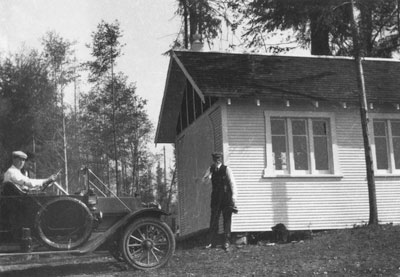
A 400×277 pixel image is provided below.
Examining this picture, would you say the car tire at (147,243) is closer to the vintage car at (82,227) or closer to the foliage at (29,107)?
the vintage car at (82,227)

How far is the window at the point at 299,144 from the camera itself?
15.9 m

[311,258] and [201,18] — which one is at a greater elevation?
[201,18]

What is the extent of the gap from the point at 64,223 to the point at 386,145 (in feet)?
33.5

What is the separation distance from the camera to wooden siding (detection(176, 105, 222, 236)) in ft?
54.6

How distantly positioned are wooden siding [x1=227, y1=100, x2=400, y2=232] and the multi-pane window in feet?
0.77

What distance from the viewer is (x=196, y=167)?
18500mm

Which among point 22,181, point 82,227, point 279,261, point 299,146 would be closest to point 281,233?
point 299,146

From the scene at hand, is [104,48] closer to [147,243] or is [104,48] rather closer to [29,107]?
[29,107]

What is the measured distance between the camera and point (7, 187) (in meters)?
9.54

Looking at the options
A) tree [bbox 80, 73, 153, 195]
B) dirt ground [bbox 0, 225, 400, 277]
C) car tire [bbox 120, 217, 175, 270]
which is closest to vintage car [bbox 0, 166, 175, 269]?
car tire [bbox 120, 217, 175, 270]

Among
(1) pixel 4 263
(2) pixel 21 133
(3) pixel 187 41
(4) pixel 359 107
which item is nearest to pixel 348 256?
(4) pixel 359 107

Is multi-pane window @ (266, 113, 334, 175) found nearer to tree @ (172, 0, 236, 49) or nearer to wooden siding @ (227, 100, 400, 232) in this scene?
wooden siding @ (227, 100, 400, 232)

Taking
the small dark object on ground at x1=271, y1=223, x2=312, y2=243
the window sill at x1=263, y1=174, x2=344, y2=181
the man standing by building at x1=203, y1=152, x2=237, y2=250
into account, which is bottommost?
the small dark object on ground at x1=271, y1=223, x2=312, y2=243

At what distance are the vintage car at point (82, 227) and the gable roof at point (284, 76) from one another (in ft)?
17.7
